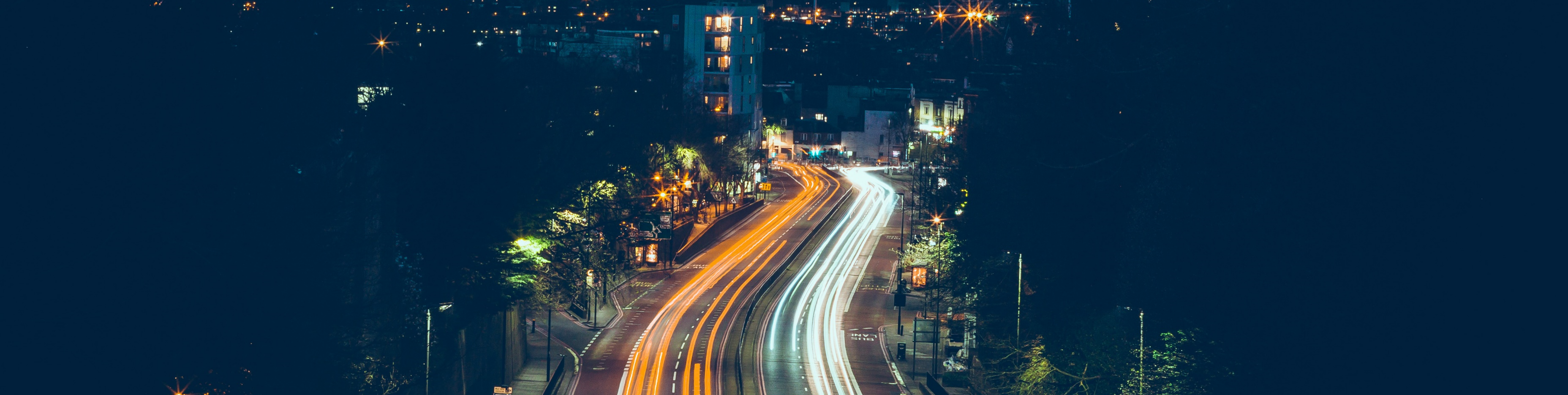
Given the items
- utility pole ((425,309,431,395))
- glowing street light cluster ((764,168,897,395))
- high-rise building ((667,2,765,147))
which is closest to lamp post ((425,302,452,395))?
utility pole ((425,309,431,395))

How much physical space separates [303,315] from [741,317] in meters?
29.2

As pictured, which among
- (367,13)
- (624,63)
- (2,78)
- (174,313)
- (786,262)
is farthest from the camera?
(624,63)

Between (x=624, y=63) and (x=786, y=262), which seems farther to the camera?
(x=624, y=63)

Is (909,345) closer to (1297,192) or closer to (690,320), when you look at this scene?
(690,320)

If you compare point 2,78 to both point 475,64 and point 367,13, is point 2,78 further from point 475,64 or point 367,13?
point 475,64

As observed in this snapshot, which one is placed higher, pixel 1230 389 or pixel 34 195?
pixel 34 195

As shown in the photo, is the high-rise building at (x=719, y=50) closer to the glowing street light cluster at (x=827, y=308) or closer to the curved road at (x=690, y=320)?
the glowing street light cluster at (x=827, y=308)

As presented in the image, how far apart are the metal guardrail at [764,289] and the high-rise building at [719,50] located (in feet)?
34.2

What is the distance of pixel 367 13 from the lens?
2423cm

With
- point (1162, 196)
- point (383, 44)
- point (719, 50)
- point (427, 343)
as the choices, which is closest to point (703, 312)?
point (383, 44)

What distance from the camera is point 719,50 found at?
86812mm

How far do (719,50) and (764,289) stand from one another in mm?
38634

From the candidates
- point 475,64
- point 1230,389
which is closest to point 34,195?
point 1230,389

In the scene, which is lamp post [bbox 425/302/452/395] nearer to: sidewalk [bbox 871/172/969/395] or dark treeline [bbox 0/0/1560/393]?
dark treeline [bbox 0/0/1560/393]
